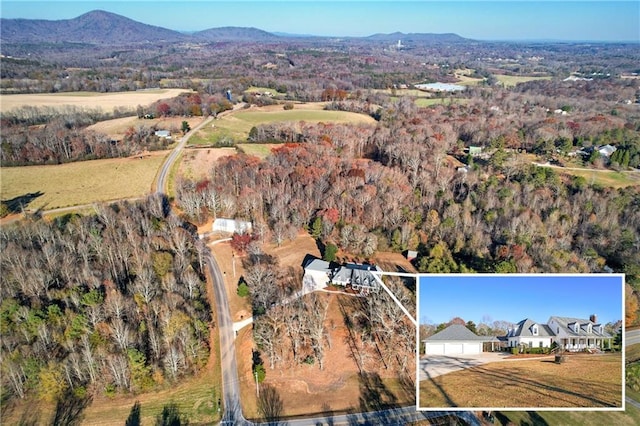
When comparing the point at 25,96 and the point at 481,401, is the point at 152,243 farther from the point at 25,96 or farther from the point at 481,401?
the point at 25,96

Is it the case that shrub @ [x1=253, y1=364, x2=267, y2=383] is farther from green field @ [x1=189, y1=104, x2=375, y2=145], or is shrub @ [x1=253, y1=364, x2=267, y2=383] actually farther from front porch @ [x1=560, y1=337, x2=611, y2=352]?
green field @ [x1=189, y1=104, x2=375, y2=145]

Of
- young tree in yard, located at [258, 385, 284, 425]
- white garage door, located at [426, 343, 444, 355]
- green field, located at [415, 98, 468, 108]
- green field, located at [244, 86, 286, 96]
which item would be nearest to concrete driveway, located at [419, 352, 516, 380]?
white garage door, located at [426, 343, 444, 355]

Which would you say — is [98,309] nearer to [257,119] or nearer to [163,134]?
[163,134]

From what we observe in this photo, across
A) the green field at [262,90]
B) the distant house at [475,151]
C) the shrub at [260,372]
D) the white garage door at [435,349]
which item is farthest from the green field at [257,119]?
the white garage door at [435,349]

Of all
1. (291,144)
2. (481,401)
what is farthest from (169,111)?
(481,401)

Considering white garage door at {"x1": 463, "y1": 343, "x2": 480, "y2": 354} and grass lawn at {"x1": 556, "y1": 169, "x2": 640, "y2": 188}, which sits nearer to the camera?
white garage door at {"x1": 463, "y1": 343, "x2": 480, "y2": 354}
